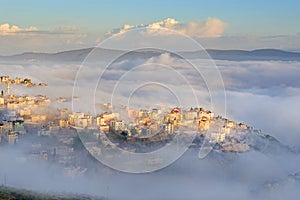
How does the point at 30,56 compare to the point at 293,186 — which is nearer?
the point at 293,186

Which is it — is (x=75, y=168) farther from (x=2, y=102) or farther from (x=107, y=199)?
(x=2, y=102)

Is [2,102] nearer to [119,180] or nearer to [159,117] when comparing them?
[159,117]

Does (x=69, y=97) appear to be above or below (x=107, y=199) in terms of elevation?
above

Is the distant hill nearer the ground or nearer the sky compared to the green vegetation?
nearer the sky

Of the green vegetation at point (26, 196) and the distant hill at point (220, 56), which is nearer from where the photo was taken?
the green vegetation at point (26, 196)

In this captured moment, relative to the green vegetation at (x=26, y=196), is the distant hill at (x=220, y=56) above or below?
above

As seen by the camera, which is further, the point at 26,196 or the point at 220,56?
the point at 220,56

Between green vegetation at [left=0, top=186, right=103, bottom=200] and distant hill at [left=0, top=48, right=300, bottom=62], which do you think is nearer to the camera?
green vegetation at [left=0, top=186, right=103, bottom=200]

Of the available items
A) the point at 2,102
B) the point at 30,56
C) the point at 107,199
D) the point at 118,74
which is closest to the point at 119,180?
the point at 107,199

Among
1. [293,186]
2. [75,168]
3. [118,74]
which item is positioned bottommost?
[293,186]

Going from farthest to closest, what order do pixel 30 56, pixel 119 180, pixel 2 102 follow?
pixel 30 56 → pixel 2 102 → pixel 119 180

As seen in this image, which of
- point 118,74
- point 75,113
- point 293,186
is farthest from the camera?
point 118,74
